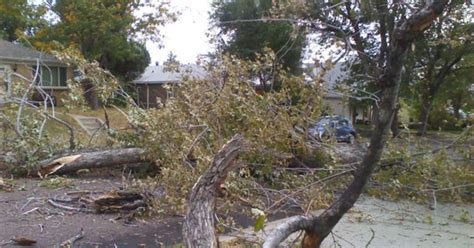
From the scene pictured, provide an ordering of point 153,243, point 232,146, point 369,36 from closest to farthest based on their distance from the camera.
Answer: point 232,146
point 153,243
point 369,36

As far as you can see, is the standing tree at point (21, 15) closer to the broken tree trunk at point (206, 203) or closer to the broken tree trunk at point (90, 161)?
the broken tree trunk at point (90, 161)

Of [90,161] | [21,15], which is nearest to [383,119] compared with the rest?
[90,161]

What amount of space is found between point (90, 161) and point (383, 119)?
279 inches

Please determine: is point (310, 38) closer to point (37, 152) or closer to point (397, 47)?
point (397, 47)

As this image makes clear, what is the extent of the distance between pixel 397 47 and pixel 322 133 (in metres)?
3.72

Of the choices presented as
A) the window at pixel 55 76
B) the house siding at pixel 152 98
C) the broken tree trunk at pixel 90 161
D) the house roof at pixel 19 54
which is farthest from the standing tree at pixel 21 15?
the broken tree trunk at pixel 90 161

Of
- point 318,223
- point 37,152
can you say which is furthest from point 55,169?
point 318,223

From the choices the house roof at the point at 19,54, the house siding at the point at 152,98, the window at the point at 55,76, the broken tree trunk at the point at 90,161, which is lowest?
the broken tree trunk at the point at 90,161

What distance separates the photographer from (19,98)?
951cm

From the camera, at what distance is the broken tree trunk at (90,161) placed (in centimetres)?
902

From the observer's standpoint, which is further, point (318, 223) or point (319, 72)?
point (319, 72)

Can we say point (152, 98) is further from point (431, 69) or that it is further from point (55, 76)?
point (431, 69)

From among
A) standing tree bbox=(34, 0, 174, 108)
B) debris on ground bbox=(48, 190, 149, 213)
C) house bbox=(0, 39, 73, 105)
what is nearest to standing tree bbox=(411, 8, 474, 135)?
standing tree bbox=(34, 0, 174, 108)

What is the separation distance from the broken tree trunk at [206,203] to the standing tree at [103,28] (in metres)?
17.7
